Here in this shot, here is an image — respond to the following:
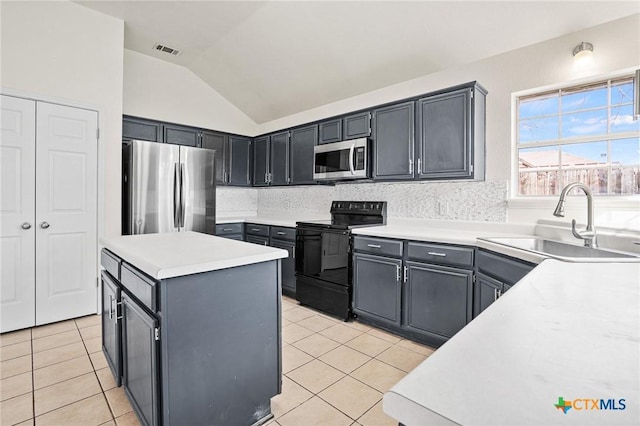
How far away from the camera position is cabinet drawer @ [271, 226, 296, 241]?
3.93m

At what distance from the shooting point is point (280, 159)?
15.3 ft

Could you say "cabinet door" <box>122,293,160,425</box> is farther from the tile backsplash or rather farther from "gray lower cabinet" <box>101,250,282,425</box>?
the tile backsplash

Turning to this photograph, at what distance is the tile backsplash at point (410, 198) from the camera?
2.99 metres

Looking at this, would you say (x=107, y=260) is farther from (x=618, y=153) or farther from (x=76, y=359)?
(x=618, y=153)

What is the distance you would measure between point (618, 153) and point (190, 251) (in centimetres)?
311

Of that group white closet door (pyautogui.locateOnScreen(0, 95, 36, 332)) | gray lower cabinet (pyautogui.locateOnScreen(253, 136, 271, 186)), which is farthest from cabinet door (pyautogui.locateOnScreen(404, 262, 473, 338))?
white closet door (pyautogui.locateOnScreen(0, 95, 36, 332))

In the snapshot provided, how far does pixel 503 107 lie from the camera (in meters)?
2.93

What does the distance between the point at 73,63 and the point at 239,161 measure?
7.68 feet

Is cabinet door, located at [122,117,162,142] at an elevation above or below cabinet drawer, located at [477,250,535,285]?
above

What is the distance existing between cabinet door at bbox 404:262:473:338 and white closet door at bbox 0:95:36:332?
134 inches

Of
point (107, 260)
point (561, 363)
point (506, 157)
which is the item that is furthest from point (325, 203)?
point (561, 363)

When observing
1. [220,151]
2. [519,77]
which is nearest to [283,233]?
[220,151]

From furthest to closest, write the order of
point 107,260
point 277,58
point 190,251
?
point 277,58
point 107,260
point 190,251

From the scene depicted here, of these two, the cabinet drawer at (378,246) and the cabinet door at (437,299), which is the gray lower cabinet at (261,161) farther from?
the cabinet door at (437,299)
